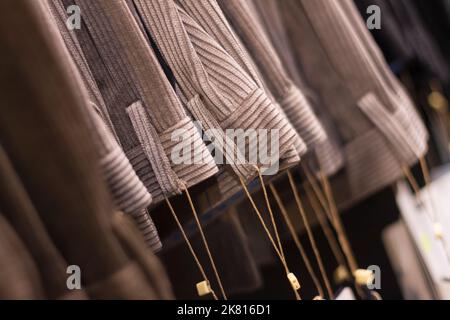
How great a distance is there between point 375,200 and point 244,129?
48cm

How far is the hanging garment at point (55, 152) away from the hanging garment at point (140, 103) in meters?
0.13

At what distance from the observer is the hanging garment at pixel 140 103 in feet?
2.01

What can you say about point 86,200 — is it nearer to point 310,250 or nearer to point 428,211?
point 310,250

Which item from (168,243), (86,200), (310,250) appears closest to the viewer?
(86,200)

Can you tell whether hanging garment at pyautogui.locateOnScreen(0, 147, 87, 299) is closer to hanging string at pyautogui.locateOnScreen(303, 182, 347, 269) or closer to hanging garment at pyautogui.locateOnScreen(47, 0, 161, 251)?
hanging garment at pyautogui.locateOnScreen(47, 0, 161, 251)

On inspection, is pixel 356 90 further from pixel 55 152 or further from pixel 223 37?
pixel 55 152

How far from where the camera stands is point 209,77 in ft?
2.12

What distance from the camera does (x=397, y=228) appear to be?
103cm

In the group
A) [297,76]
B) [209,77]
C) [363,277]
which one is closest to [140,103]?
[209,77]

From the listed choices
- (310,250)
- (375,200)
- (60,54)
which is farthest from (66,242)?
(375,200)

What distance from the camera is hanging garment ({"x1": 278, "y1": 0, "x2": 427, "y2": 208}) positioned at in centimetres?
80

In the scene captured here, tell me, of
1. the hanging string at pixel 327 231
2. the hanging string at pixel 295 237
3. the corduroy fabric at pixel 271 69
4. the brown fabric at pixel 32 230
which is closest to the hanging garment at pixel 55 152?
the brown fabric at pixel 32 230

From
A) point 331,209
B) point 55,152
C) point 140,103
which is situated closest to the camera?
point 55,152

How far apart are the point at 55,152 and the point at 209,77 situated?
24 cm
